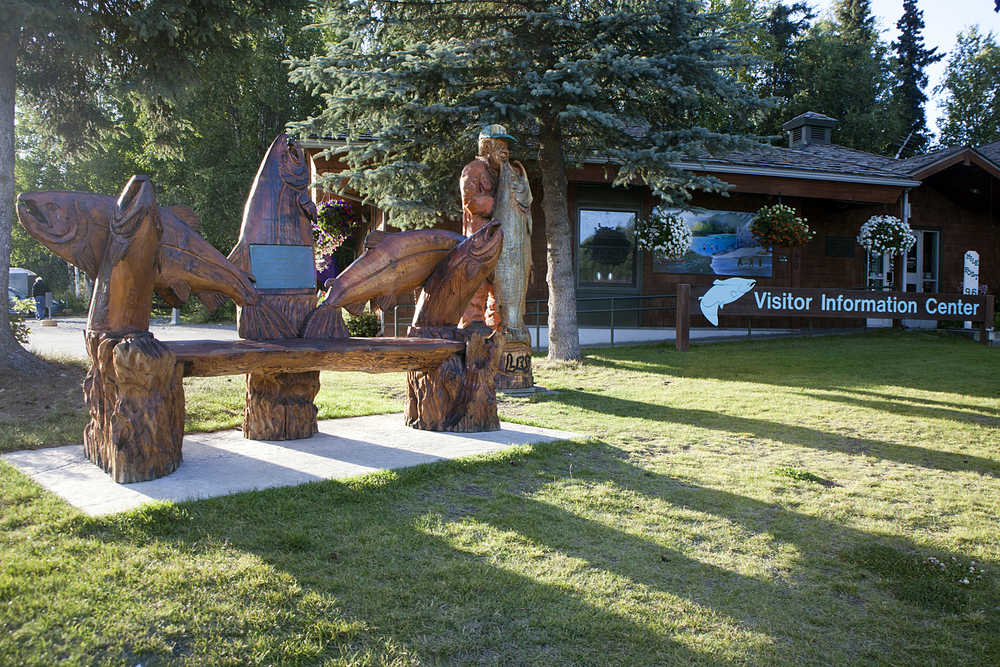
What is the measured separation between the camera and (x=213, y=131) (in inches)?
1031

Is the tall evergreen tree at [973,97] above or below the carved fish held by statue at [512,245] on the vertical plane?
above

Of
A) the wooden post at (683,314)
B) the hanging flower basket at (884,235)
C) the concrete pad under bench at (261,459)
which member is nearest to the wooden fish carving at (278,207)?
the concrete pad under bench at (261,459)

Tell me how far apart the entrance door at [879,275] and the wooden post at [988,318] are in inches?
133

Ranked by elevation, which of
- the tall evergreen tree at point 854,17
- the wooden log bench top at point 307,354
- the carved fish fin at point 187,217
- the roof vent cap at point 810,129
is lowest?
the wooden log bench top at point 307,354

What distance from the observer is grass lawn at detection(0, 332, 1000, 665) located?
2.37 metres

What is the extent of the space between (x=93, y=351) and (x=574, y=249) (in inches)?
460

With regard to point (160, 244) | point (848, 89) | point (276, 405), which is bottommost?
point (276, 405)

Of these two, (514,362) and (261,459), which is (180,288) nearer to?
(261,459)

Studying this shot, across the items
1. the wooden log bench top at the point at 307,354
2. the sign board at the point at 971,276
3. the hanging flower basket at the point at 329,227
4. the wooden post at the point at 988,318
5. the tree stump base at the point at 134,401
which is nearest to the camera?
the tree stump base at the point at 134,401

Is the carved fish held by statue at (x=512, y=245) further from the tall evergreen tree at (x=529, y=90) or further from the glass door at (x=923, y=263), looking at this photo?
the glass door at (x=923, y=263)

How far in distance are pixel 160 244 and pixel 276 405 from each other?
141cm

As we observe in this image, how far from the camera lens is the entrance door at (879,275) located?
16656 mm

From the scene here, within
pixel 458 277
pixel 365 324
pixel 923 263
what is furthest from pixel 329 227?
pixel 923 263

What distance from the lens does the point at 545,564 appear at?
3.02 meters
